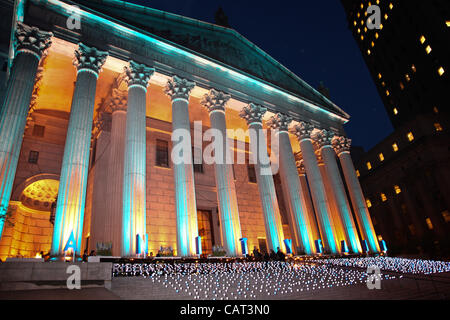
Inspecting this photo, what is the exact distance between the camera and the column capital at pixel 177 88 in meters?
24.7

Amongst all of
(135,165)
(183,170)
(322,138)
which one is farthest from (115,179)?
(322,138)

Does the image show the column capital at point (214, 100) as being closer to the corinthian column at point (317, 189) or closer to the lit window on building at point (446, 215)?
the corinthian column at point (317, 189)

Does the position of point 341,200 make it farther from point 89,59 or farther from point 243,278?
point 89,59

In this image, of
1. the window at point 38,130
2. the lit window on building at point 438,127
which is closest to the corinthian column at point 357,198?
the lit window on building at point 438,127

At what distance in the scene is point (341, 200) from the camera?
31.6m

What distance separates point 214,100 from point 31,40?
14.1 metres

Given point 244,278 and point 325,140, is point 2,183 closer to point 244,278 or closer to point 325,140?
point 244,278

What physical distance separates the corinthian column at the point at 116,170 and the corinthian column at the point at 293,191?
15.2 m

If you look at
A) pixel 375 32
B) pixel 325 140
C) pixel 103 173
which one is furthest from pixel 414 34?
pixel 103 173

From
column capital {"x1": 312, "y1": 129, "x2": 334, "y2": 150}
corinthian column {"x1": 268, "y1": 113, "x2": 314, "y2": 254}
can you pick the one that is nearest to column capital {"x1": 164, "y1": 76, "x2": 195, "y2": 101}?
corinthian column {"x1": 268, "y1": 113, "x2": 314, "y2": 254}

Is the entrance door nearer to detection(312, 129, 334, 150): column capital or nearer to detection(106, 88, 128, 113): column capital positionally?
detection(106, 88, 128, 113): column capital

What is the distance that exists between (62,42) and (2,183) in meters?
11.3

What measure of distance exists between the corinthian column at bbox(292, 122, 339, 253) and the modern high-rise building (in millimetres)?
19193
